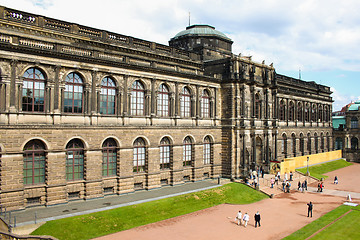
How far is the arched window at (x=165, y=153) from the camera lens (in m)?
38.3

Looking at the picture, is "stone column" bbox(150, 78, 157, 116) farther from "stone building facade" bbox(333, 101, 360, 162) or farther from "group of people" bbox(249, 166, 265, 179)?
"stone building facade" bbox(333, 101, 360, 162)

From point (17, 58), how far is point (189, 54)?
92.0ft

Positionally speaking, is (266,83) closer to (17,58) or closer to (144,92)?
(144,92)

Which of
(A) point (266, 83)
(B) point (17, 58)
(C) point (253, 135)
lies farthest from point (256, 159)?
(B) point (17, 58)

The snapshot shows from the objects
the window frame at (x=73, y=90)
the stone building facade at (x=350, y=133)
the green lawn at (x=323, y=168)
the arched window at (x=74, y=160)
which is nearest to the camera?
the arched window at (x=74, y=160)

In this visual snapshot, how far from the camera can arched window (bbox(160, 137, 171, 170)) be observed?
3828 centimetres

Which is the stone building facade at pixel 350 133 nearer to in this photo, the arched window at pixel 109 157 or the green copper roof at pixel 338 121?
the green copper roof at pixel 338 121

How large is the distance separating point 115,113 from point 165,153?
29.0 feet

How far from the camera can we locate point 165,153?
38750 millimetres

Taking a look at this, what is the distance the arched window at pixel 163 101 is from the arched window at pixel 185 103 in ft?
8.42

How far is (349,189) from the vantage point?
145ft

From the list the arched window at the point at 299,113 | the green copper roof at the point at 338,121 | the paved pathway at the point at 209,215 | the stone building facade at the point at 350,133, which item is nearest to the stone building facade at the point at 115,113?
the paved pathway at the point at 209,215

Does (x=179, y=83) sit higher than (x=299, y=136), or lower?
higher

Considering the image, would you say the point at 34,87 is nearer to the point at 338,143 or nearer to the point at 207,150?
the point at 207,150
